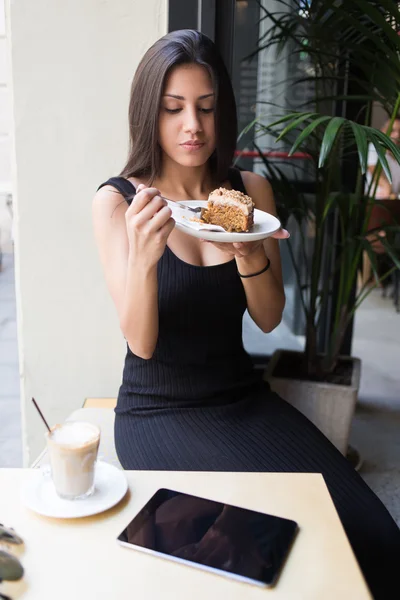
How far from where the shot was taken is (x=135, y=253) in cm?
128

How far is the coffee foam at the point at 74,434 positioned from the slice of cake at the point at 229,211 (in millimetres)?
520

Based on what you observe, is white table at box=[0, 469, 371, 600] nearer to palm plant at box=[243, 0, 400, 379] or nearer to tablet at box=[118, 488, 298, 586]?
tablet at box=[118, 488, 298, 586]

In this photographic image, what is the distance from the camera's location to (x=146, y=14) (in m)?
1.79

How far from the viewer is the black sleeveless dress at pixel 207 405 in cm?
132

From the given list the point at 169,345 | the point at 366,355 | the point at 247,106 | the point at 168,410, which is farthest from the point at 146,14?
the point at 366,355

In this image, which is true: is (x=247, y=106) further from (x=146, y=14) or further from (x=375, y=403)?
(x=375, y=403)

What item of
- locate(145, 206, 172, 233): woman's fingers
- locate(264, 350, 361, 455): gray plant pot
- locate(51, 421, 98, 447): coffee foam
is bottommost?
locate(264, 350, 361, 455): gray plant pot

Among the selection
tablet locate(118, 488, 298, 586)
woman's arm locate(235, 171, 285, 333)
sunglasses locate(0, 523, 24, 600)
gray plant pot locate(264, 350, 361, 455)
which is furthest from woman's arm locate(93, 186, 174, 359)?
gray plant pot locate(264, 350, 361, 455)

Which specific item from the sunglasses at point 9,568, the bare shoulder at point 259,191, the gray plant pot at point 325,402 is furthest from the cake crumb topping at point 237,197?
the gray plant pot at point 325,402

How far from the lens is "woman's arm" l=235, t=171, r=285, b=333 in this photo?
1.45 meters

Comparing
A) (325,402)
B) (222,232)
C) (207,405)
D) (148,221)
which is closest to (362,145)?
(222,232)

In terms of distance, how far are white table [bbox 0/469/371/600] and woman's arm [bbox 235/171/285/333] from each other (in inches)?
22.0

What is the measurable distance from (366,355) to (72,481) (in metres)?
2.88

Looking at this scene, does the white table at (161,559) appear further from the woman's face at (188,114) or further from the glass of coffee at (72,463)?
the woman's face at (188,114)
